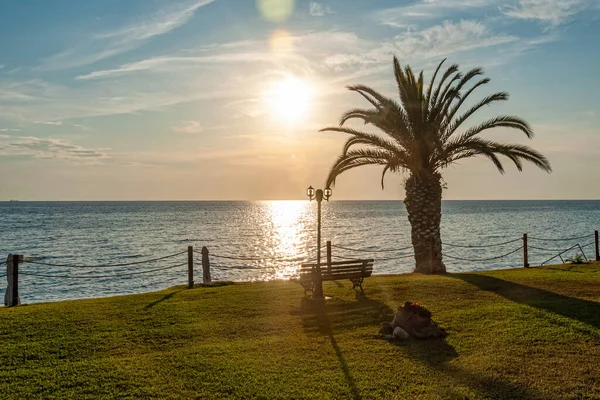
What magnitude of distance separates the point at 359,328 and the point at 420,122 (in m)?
11.3

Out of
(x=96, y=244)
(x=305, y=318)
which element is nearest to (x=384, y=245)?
(x=96, y=244)

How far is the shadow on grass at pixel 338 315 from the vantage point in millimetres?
10837

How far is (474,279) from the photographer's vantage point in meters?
Answer: 16.8

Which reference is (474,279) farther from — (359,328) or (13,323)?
(13,323)

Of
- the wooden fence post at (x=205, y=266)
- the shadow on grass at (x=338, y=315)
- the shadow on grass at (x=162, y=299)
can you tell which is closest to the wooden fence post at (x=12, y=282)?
the shadow on grass at (x=162, y=299)

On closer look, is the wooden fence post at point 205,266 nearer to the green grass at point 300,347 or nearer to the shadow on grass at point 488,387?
the green grass at point 300,347

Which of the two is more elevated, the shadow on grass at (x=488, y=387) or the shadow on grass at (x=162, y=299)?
the shadow on grass at (x=162, y=299)

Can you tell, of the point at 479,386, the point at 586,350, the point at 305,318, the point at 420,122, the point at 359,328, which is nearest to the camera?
the point at 479,386

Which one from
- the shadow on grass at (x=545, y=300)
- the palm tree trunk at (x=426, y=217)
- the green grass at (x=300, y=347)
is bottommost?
the green grass at (x=300, y=347)

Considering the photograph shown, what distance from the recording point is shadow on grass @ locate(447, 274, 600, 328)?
1120cm

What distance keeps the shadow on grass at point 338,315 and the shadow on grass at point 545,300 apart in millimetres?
3961

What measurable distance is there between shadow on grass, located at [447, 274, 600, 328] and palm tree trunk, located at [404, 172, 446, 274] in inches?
117

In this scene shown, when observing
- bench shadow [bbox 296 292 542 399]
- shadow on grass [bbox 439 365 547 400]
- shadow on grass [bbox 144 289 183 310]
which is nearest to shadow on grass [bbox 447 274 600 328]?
bench shadow [bbox 296 292 542 399]

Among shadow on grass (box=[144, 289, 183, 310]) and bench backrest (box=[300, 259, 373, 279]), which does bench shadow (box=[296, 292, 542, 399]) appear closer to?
bench backrest (box=[300, 259, 373, 279])
